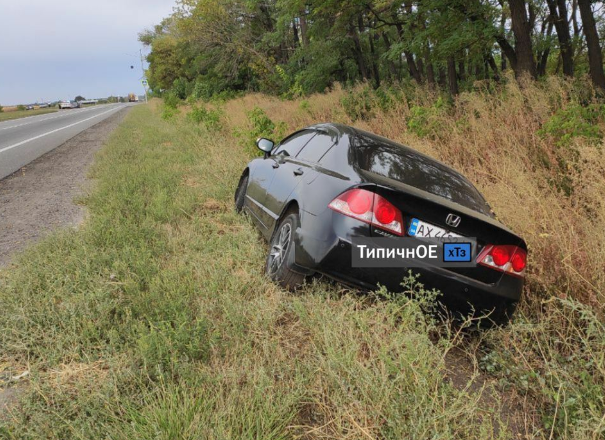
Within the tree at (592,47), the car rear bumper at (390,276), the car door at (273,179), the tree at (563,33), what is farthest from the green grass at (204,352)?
the tree at (563,33)

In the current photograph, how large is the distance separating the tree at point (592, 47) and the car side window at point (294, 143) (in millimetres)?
7492

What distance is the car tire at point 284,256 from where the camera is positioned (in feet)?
9.39

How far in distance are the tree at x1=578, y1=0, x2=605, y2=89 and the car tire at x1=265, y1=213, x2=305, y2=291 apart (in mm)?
8640

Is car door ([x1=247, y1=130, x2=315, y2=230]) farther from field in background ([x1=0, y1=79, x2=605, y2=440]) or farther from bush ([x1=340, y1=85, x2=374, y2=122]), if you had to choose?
bush ([x1=340, y1=85, x2=374, y2=122])

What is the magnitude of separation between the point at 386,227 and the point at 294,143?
2.37 metres

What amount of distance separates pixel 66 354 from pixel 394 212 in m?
2.10

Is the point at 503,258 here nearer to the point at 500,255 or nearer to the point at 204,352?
the point at 500,255

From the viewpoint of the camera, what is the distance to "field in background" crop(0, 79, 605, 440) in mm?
1839

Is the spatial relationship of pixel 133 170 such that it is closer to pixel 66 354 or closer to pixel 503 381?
pixel 66 354

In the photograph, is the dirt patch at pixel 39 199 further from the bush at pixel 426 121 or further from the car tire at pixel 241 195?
the bush at pixel 426 121

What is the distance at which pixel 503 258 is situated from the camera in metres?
2.63

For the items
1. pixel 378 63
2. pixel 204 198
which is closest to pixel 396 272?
pixel 204 198

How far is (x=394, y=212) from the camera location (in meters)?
2.55

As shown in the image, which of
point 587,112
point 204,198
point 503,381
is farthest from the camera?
point 204,198
